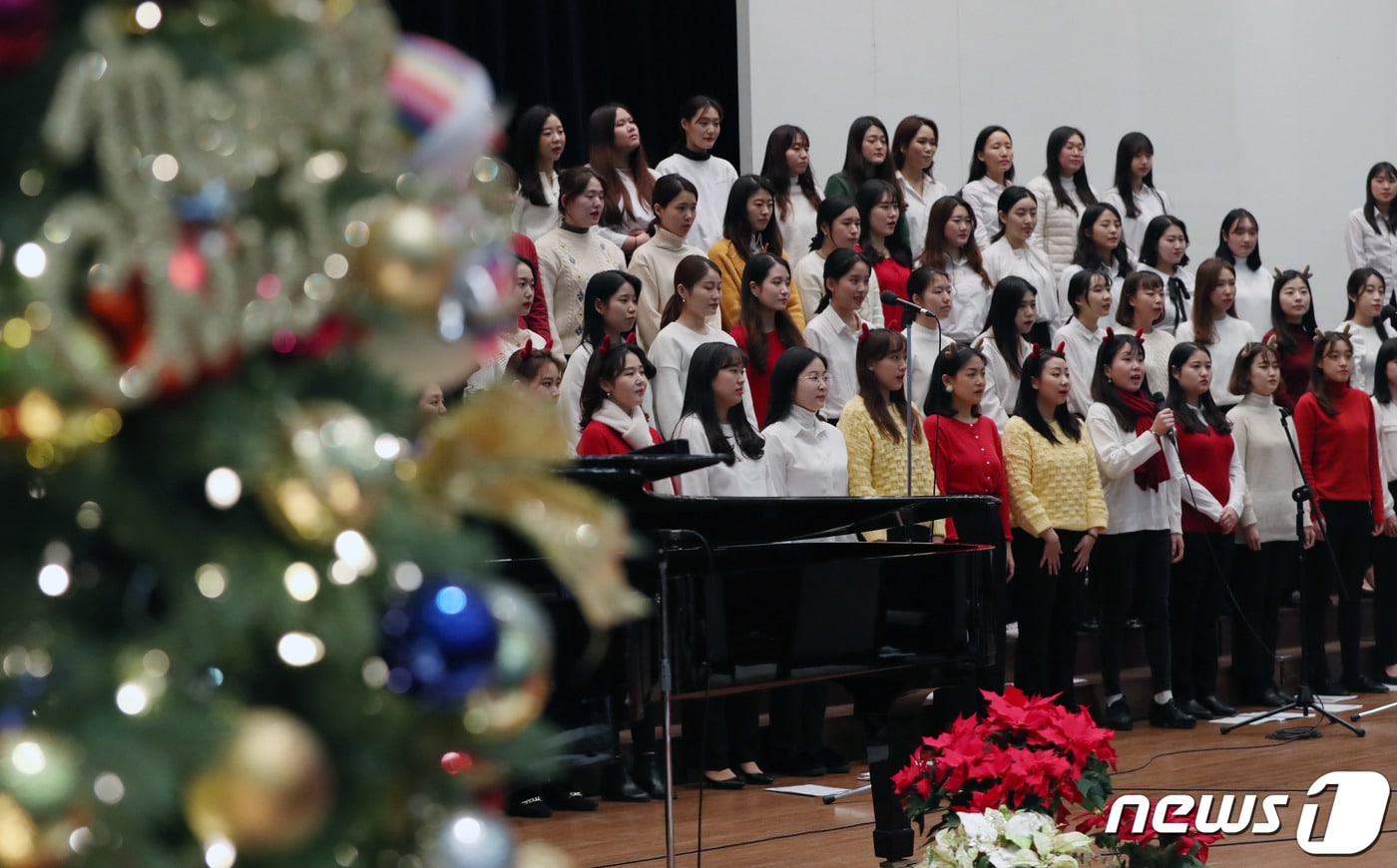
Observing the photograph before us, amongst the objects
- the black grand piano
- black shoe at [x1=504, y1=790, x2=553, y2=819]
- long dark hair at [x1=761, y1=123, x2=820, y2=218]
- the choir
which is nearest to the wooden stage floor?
black shoe at [x1=504, y1=790, x2=553, y2=819]

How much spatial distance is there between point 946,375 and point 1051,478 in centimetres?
59

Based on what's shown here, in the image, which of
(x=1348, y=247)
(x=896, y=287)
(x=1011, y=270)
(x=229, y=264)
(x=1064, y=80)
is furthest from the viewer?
(x=1064, y=80)

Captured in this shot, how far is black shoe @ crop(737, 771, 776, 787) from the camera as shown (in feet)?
17.2

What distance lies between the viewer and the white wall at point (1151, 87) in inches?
365

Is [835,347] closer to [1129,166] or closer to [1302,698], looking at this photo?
[1302,698]

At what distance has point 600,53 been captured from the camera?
348 inches

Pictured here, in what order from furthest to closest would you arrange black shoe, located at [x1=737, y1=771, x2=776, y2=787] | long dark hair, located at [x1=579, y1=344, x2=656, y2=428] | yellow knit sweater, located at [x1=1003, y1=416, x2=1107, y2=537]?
1. yellow knit sweater, located at [x1=1003, y1=416, x2=1107, y2=537]
2. black shoe, located at [x1=737, y1=771, x2=776, y2=787]
3. long dark hair, located at [x1=579, y1=344, x2=656, y2=428]

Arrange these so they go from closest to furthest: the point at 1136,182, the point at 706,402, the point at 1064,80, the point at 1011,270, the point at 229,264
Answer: the point at 229,264, the point at 706,402, the point at 1011,270, the point at 1136,182, the point at 1064,80

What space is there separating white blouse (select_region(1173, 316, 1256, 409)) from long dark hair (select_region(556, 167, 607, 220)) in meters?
2.95

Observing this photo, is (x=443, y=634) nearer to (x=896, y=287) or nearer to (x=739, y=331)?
(x=739, y=331)

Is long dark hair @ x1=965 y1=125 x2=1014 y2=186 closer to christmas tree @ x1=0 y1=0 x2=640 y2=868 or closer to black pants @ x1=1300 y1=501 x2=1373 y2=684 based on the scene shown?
black pants @ x1=1300 y1=501 x2=1373 y2=684

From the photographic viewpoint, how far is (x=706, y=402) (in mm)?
5051

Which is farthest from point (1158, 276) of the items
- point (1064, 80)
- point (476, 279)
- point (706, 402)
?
point (476, 279)

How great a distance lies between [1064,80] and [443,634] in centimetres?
995
